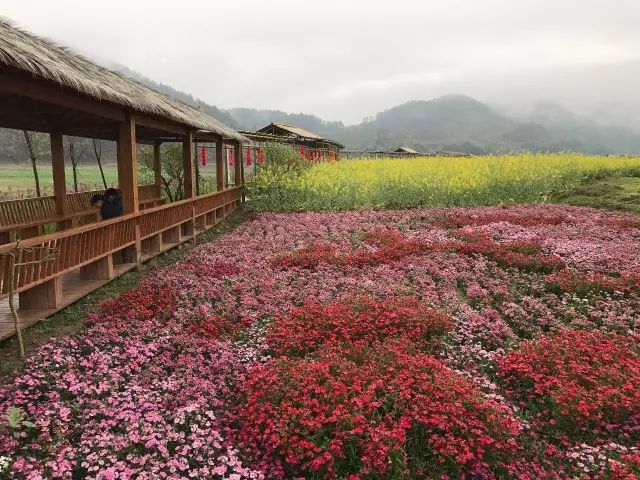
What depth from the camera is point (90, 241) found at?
7801 millimetres

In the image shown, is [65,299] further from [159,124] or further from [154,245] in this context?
[159,124]

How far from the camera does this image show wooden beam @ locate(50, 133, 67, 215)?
36.7ft

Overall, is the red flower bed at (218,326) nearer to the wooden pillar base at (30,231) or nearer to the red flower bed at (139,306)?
the red flower bed at (139,306)

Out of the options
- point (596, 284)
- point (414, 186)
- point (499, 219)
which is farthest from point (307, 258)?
point (414, 186)

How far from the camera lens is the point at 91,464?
144 inches

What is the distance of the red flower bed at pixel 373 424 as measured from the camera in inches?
146

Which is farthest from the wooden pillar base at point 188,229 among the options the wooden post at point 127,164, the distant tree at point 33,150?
the wooden post at point 127,164

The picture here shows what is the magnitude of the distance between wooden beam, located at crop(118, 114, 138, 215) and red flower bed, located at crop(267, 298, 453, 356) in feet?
14.6

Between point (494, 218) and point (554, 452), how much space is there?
11315 millimetres

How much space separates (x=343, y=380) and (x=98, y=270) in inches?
218

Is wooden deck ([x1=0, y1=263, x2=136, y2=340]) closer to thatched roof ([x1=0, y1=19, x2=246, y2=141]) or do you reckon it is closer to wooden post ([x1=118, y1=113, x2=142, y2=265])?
wooden post ([x1=118, y1=113, x2=142, y2=265])

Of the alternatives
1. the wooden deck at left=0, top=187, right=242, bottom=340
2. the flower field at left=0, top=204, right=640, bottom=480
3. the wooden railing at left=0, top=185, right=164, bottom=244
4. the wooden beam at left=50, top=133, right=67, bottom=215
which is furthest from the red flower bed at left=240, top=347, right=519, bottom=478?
the wooden beam at left=50, top=133, right=67, bottom=215

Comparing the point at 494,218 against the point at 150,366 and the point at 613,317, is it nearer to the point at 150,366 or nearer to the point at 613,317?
the point at 613,317

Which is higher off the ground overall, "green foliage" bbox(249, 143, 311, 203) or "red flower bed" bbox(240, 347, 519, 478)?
"green foliage" bbox(249, 143, 311, 203)
